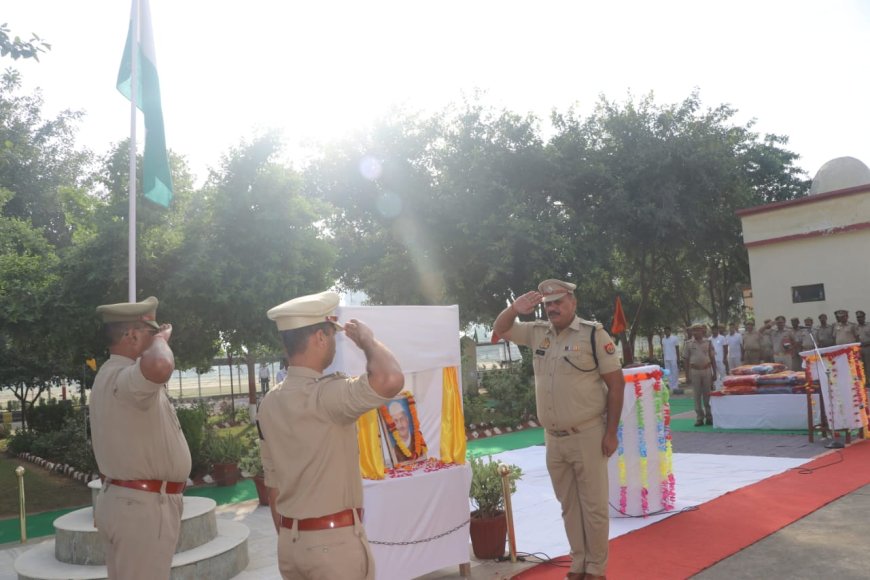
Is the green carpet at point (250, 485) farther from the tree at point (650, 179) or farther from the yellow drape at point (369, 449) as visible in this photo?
the tree at point (650, 179)

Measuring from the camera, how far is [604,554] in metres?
4.96

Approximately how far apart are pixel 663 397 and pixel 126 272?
8075 mm

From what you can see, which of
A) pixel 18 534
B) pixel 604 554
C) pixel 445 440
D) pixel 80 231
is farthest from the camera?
pixel 80 231

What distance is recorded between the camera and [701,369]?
513 inches

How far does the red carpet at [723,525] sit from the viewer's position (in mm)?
5449

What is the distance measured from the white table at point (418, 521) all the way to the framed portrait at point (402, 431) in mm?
218

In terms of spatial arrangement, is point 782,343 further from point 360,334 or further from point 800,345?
point 360,334

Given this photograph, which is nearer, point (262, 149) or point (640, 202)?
point (262, 149)

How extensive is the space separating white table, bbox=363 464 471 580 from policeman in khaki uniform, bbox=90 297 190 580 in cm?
163

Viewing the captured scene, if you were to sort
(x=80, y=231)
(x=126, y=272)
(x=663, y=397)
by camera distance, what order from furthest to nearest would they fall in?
(x=80, y=231)
(x=126, y=272)
(x=663, y=397)

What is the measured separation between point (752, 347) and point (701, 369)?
17.6ft

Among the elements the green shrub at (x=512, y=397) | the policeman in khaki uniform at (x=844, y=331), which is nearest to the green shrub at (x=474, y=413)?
the green shrub at (x=512, y=397)

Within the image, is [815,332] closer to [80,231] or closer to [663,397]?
[663,397]

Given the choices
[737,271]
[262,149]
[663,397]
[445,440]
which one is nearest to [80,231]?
[262,149]
